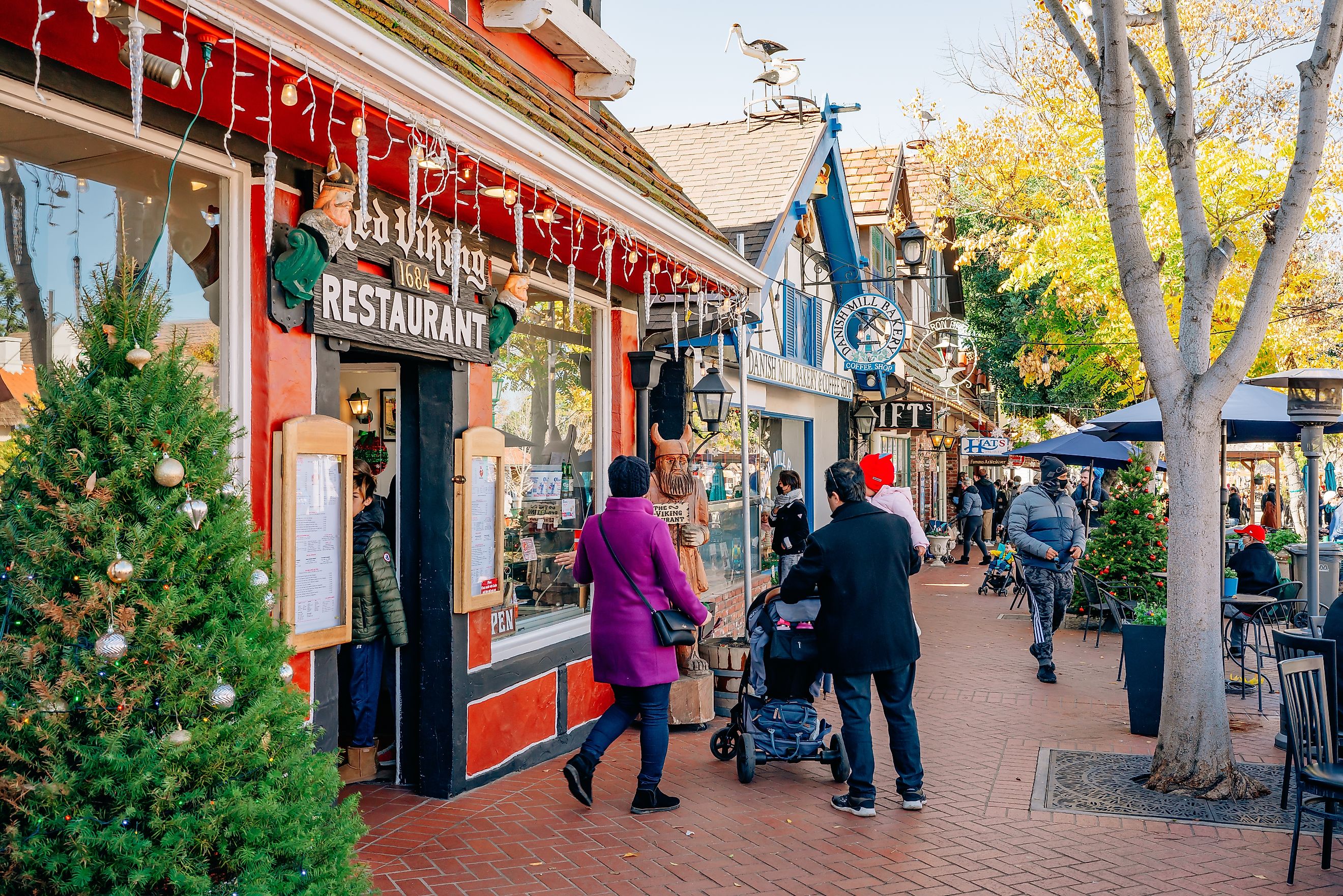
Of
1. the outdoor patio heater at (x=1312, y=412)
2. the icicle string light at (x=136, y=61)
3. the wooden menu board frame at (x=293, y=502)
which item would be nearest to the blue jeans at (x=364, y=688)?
the wooden menu board frame at (x=293, y=502)

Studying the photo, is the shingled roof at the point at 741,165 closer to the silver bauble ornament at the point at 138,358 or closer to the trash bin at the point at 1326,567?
the trash bin at the point at 1326,567

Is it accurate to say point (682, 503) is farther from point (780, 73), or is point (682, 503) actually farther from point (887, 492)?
point (780, 73)

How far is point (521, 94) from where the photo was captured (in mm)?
6148

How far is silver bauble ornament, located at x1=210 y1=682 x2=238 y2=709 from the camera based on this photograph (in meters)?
2.64

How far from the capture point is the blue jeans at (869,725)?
17.6 ft

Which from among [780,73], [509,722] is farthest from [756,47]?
[509,722]

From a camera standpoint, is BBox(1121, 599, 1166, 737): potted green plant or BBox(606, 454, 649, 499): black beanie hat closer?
BBox(606, 454, 649, 499): black beanie hat

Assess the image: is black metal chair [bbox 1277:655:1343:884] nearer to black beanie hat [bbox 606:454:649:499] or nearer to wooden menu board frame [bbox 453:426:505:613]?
black beanie hat [bbox 606:454:649:499]

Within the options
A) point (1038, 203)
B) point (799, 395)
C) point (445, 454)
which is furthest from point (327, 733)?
point (1038, 203)

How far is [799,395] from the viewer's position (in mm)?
15938

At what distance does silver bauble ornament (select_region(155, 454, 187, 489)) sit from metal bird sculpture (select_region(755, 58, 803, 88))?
Answer: 554 inches

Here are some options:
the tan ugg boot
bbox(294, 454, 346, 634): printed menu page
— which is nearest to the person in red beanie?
the tan ugg boot

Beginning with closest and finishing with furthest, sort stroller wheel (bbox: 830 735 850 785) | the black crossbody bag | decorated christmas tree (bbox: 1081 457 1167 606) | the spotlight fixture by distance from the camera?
the spotlight fixture < the black crossbody bag < stroller wheel (bbox: 830 735 850 785) < decorated christmas tree (bbox: 1081 457 1167 606)

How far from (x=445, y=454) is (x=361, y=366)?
99cm
